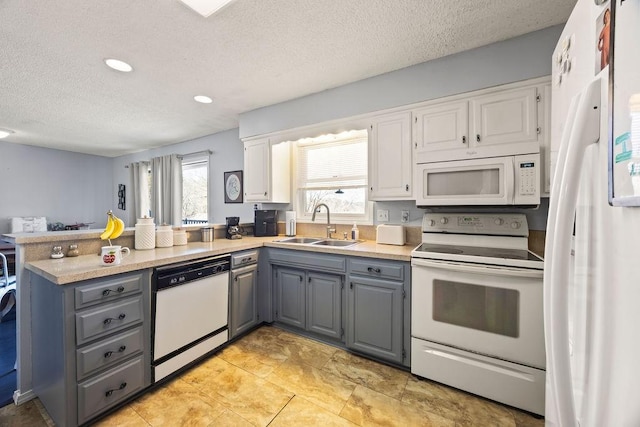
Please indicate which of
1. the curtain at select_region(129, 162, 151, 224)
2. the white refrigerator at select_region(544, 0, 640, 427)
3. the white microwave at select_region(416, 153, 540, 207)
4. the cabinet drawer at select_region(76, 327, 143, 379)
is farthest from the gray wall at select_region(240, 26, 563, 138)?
the curtain at select_region(129, 162, 151, 224)

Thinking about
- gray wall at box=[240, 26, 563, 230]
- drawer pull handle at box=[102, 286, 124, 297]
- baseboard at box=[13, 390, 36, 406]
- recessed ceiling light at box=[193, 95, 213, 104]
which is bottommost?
baseboard at box=[13, 390, 36, 406]

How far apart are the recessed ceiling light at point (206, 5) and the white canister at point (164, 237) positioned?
5.43 feet

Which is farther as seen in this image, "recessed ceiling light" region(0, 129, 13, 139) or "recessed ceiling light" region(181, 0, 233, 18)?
"recessed ceiling light" region(0, 129, 13, 139)

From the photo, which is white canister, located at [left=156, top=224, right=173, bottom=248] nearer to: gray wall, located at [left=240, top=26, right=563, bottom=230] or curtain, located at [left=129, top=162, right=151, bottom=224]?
gray wall, located at [left=240, top=26, right=563, bottom=230]

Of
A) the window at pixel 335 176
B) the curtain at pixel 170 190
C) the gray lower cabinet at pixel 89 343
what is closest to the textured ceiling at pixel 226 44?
the window at pixel 335 176

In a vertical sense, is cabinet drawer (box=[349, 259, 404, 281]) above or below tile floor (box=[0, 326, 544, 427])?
above

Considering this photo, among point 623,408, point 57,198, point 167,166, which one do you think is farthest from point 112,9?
point 57,198

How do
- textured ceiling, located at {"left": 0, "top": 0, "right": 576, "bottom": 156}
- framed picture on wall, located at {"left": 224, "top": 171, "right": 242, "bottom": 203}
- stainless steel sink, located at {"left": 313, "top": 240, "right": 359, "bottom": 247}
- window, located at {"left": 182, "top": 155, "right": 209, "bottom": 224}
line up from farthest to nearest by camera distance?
window, located at {"left": 182, "top": 155, "right": 209, "bottom": 224}, framed picture on wall, located at {"left": 224, "top": 171, "right": 242, "bottom": 203}, stainless steel sink, located at {"left": 313, "top": 240, "right": 359, "bottom": 247}, textured ceiling, located at {"left": 0, "top": 0, "right": 576, "bottom": 156}

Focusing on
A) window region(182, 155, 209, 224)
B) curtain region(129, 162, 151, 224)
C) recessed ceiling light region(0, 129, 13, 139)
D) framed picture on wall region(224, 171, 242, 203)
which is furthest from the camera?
curtain region(129, 162, 151, 224)

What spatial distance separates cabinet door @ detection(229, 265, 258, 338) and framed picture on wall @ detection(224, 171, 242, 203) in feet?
5.77

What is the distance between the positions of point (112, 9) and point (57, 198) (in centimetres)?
556

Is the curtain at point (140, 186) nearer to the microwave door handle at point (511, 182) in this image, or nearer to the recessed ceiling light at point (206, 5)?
the recessed ceiling light at point (206, 5)

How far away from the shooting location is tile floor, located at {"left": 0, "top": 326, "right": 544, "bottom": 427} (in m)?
1.54

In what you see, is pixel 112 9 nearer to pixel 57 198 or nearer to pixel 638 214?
pixel 638 214
